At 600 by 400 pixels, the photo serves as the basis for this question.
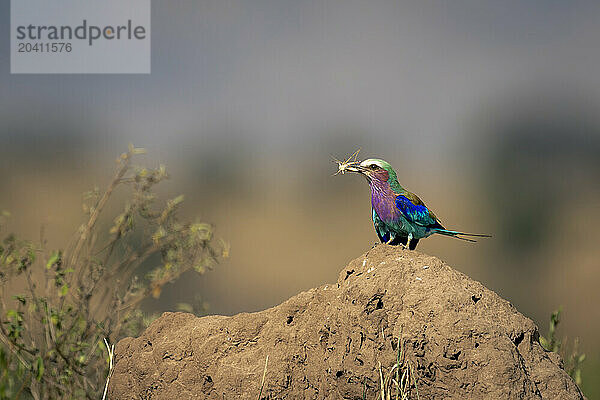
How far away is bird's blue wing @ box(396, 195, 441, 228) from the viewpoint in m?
4.64

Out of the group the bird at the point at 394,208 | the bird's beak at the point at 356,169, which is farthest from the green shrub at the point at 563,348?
the bird's beak at the point at 356,169

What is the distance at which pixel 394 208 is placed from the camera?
15.3 ft

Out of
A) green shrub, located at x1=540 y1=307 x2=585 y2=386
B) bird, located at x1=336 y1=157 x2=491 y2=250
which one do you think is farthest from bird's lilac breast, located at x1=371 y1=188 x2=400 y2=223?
green shrub, located at x1=540 y1=307 x2=585 y2=386

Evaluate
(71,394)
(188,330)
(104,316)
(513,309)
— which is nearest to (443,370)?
(513,309)

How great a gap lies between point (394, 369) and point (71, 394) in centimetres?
385

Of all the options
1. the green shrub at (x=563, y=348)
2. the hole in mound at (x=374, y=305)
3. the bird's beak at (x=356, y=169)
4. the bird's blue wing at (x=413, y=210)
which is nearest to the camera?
the hole in mound at (x=374, y=305)

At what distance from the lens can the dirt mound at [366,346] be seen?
3869 mm

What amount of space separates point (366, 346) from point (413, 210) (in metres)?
1.05

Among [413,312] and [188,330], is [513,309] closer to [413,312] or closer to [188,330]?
[413,312]

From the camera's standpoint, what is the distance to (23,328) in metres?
6.33

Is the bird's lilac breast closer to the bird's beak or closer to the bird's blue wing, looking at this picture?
the bird's blue wing

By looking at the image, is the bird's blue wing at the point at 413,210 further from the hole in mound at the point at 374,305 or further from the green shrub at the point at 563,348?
the green shrub at the point at 563,348

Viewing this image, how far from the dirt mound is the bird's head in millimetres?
450

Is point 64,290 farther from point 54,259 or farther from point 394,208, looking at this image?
point 394,208
